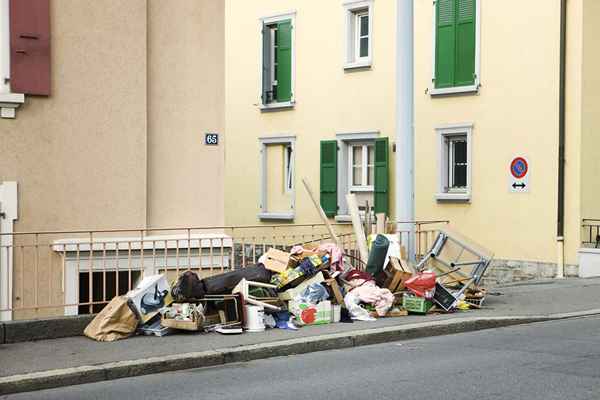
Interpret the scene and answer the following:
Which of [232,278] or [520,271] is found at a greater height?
[232,278]

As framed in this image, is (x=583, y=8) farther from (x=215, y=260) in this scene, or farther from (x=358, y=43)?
(x=215, y=260)

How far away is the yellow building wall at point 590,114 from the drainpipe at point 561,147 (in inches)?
14.1

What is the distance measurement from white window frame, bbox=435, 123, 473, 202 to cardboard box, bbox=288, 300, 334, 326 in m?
9.34

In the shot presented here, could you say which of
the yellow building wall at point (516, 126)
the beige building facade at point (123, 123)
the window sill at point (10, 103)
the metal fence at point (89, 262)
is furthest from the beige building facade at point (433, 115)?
the window sill at point (10, 103)

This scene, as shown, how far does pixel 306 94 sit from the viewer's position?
80.8 ft

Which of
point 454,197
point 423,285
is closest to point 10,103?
point 423,285

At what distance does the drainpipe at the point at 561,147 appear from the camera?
62.6 feet

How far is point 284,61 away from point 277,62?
0.94ft

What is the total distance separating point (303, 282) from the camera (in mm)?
12195

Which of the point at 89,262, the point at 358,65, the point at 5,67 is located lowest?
the point at 89,262

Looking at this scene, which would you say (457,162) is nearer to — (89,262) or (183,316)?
(89,262)

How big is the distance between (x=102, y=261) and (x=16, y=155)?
5.64ft

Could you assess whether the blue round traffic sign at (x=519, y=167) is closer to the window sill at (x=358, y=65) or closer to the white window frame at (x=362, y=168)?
the white window frame at (x=362, y=168)

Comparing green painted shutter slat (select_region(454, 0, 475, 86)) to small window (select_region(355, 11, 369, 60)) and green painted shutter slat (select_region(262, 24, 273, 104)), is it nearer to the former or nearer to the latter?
small window (select_region(355, 11, 369, 60))
